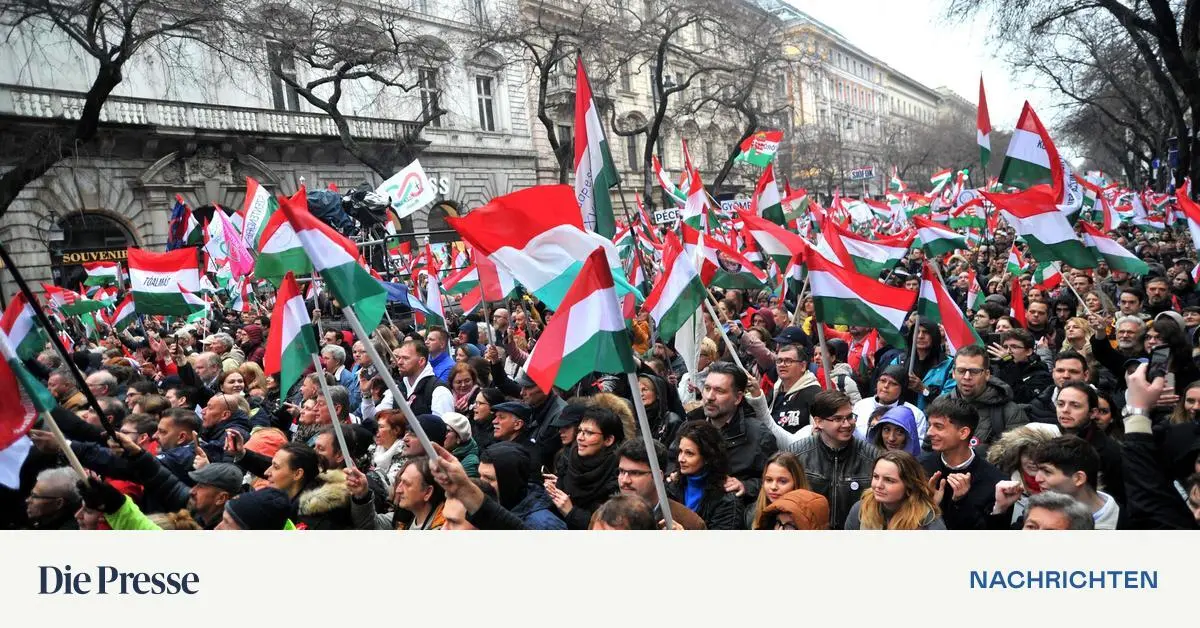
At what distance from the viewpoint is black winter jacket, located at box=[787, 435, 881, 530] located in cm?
406

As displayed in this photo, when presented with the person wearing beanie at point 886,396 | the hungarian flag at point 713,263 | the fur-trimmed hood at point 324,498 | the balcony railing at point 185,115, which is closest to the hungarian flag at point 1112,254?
the hungarian flag at point 713,263

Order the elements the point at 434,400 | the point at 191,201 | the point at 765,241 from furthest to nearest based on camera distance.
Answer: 1. the point at 191,201
2. the point at 765,241
3. the point at 434,400

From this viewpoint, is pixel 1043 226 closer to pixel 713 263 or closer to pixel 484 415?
pixel 713 263

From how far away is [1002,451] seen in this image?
3951 mm

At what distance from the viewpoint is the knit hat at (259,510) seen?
3.63 m

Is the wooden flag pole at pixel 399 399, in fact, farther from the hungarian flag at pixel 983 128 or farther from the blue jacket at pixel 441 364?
the hungarian flag at pixel 983 128

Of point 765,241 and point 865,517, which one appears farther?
point 765,241

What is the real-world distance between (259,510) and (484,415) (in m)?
2.19

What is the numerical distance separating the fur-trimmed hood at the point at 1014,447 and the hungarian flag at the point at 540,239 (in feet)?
6.70

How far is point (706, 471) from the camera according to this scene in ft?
13.2

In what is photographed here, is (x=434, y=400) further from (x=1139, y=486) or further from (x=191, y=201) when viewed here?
(x=191, y=201)

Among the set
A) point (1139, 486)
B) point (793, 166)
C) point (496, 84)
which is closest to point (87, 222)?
point (496, 84)

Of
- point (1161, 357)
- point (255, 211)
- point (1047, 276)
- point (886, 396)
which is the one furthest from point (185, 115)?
point (1161, 357)

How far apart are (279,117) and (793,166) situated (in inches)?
1009
